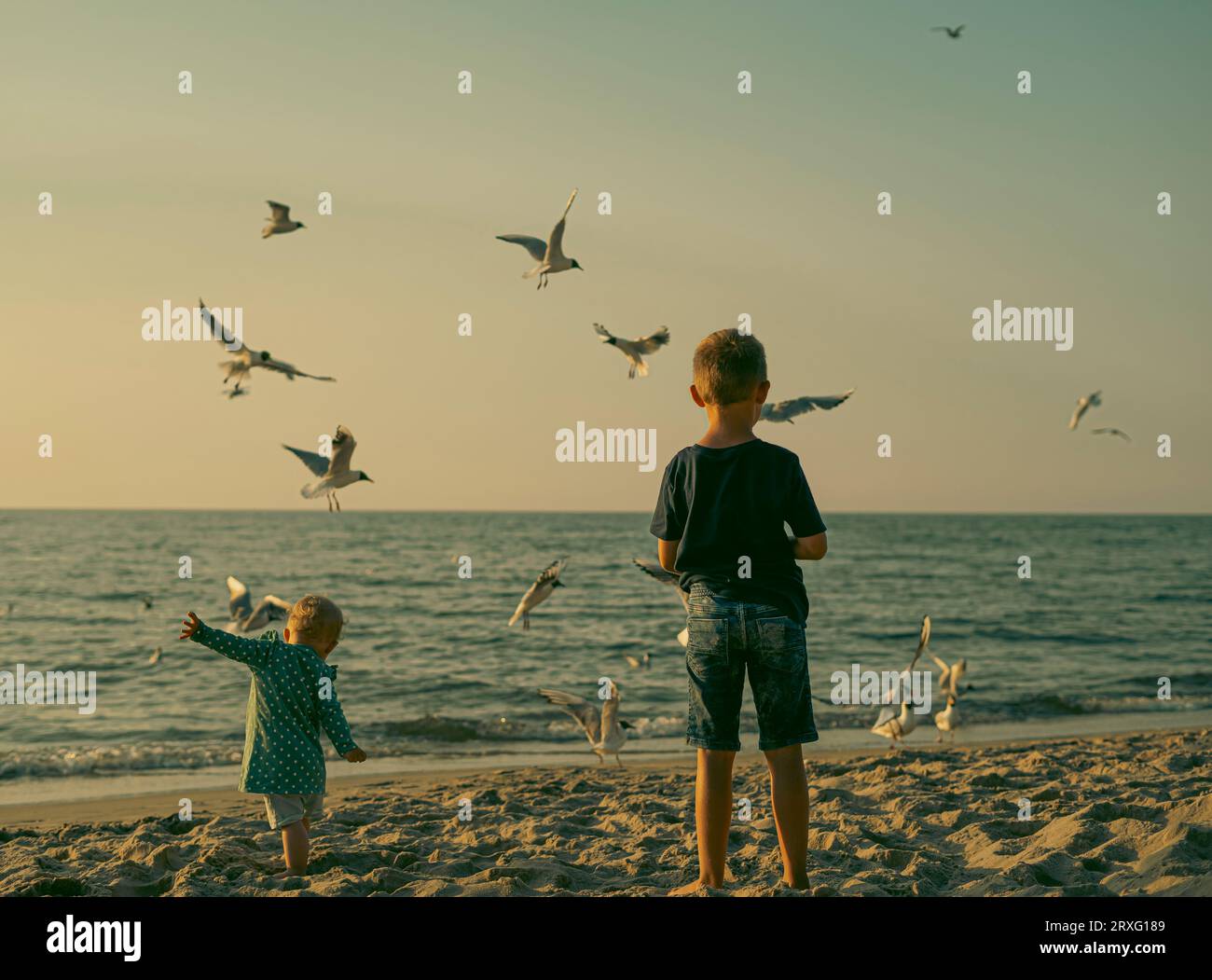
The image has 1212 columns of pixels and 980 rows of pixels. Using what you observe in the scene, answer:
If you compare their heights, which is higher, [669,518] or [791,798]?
[669,518]

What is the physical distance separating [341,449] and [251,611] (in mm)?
2139

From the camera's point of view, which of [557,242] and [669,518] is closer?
[669,518]

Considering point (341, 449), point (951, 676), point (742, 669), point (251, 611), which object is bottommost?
point (951, 676)

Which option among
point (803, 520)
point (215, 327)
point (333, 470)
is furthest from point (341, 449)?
point (803, 520)

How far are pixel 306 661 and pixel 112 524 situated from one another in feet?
206

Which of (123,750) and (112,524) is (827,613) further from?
(112,524)

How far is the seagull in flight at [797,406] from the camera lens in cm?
701

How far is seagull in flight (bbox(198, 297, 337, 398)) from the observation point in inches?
263

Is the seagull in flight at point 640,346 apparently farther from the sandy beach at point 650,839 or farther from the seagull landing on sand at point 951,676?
the seagull landing on sand at point 951,676

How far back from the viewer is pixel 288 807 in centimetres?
433

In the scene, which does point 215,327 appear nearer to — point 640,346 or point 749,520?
point 640,346

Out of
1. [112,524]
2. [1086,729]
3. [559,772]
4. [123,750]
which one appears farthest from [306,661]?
[112,524]
